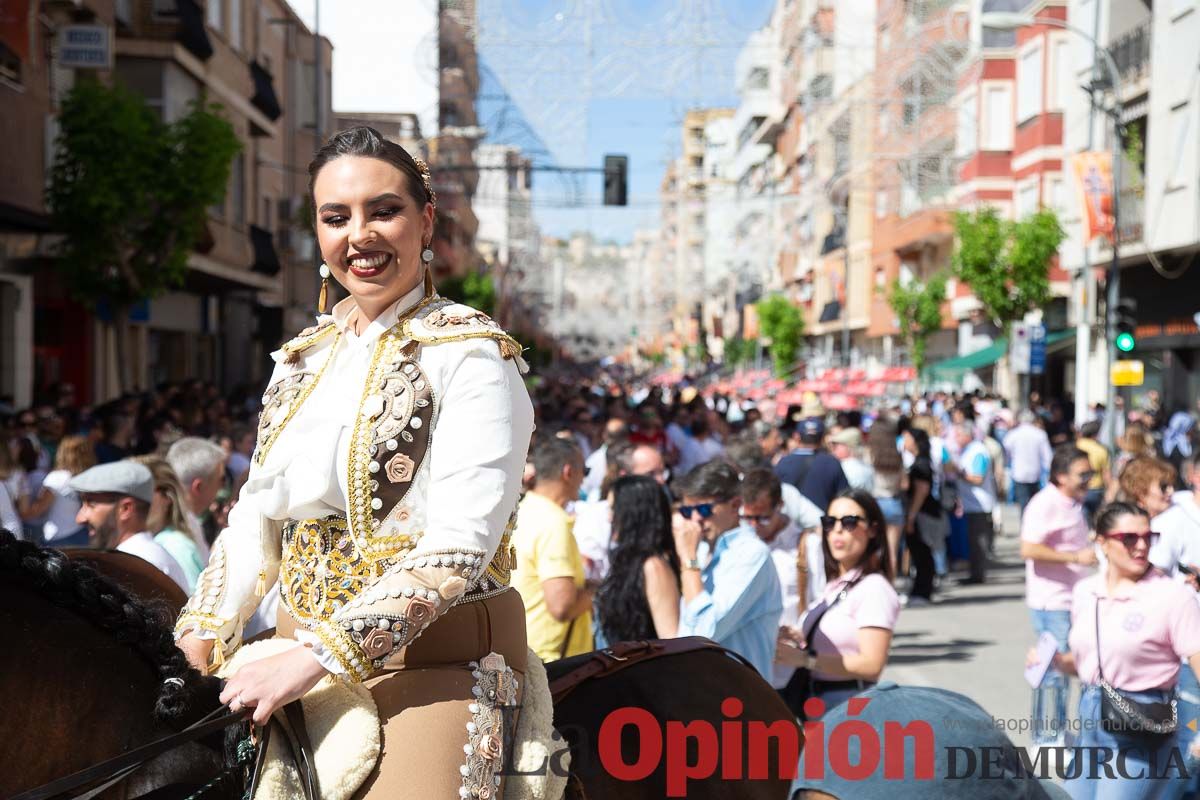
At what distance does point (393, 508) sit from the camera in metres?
3.16

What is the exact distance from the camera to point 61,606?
281 centimetres

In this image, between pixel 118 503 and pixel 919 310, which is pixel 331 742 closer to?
pixel 118 503

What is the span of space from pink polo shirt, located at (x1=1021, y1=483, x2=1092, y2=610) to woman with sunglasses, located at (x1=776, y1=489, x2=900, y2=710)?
9.46ft

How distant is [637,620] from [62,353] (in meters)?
21.4

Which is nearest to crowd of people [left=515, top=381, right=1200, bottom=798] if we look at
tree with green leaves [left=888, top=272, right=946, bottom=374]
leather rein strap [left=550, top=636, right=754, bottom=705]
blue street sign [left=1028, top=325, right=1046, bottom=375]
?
leather rein strap [left=550, top=636, right=754, bottom=705]

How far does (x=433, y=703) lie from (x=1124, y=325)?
859 inches

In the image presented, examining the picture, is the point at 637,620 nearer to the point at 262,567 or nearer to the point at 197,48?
the point at 262,567

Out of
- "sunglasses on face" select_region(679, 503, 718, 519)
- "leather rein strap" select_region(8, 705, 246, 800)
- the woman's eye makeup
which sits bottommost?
"leather rein strap" select_region(8, 705, 246, 800)

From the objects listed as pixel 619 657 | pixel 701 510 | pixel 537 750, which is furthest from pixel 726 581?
pixel 537 750

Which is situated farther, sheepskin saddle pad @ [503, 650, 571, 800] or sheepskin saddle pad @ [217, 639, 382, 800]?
sheepskin saddle pad @ [503, 650, 571, 800]

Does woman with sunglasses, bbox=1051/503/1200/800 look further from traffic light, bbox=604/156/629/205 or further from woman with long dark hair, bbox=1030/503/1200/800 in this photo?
traffic light, bbox=604/156/629/205

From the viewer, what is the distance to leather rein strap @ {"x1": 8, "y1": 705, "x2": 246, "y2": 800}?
2.52m

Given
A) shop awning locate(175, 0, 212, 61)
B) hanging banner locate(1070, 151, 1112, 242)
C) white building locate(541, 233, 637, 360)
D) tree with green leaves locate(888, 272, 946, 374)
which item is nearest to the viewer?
shop awning locate(175, 0, 212, 61)

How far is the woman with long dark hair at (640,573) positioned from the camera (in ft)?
21.6
